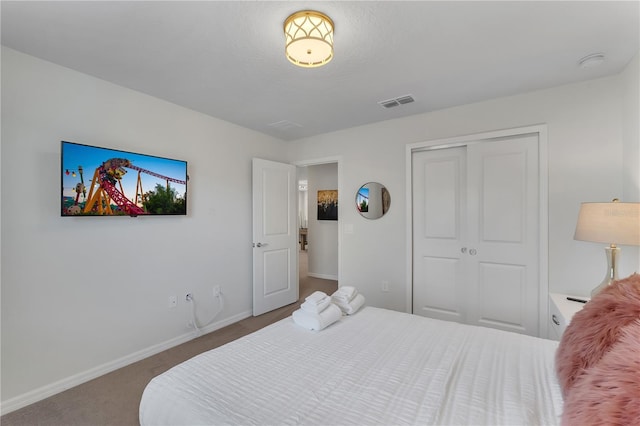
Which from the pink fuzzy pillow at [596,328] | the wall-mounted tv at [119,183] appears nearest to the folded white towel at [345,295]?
the pink fuzzy pillow at [596,328]

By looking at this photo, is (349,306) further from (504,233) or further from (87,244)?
(87,244)

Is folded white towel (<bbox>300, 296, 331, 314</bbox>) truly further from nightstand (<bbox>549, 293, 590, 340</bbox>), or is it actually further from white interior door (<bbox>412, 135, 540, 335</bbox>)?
white interior door (<bbox>412, 135, 540, 335</bbox>)

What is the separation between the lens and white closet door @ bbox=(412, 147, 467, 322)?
117 inches

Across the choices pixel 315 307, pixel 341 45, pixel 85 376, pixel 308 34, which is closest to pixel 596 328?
pixel 315 307

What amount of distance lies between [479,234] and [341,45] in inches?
87.7

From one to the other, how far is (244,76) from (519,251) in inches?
115

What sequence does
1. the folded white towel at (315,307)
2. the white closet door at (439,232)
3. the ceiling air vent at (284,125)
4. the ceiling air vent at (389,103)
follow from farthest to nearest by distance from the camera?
the ceiling air vent at (284,125)
the white closet door at (439,232)
the ceiling air vent at (389,103)
the folded white towel at (315,307)

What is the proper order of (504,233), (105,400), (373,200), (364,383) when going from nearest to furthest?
1. (364,383)
2. (105,400)
3. (504,233)
4. (373,200)

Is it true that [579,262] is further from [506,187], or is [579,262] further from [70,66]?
[70,66]

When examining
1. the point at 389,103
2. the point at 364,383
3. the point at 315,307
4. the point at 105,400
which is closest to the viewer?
the point at 364,383

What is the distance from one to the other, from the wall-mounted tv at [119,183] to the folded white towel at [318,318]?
172 cm

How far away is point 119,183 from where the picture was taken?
2.34 metres

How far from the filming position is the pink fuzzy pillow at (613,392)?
0.59 metres

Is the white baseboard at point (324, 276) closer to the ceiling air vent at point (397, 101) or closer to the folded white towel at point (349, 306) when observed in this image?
the folded white towel at point (349, 306)
